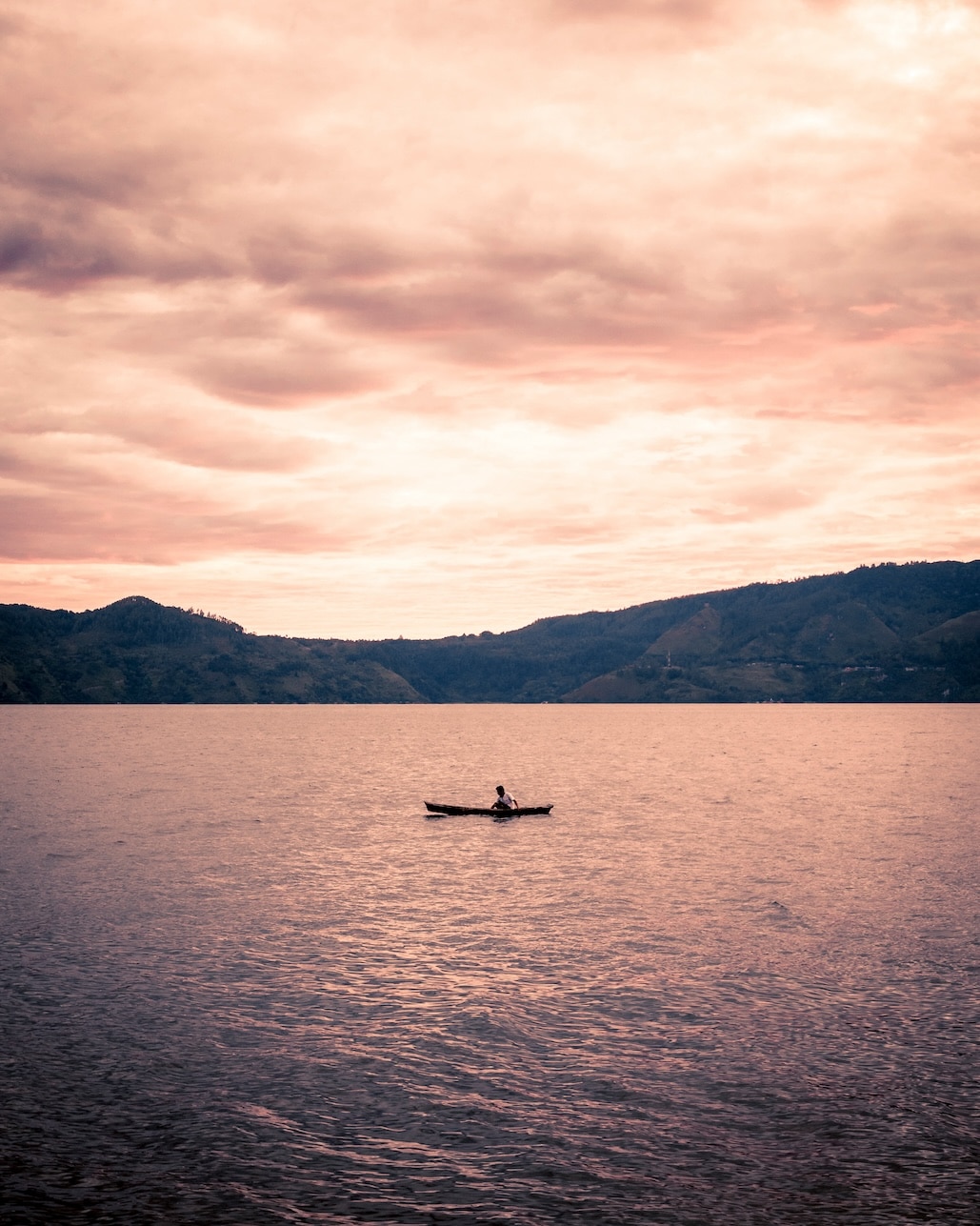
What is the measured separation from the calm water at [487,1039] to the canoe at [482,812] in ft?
88.5

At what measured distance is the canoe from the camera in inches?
4304

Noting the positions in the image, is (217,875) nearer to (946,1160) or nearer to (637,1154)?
(637,1154)

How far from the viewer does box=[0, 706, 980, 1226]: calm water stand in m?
24.6

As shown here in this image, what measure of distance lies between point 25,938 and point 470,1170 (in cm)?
3274

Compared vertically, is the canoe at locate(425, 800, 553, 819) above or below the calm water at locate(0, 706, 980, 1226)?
below

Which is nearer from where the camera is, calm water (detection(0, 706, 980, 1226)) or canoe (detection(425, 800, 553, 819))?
calm water (detection(0, 706, 980, 1226))

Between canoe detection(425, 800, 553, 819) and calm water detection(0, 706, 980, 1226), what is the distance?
1062 inches

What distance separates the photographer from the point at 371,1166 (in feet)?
84.1

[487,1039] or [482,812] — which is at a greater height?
[487,1039]

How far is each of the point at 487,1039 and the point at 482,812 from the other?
75820 millimetres

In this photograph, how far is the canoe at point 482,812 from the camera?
10931 cm

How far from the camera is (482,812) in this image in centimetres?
11119

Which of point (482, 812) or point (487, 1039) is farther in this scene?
point (482, 812)

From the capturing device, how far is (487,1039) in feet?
117
